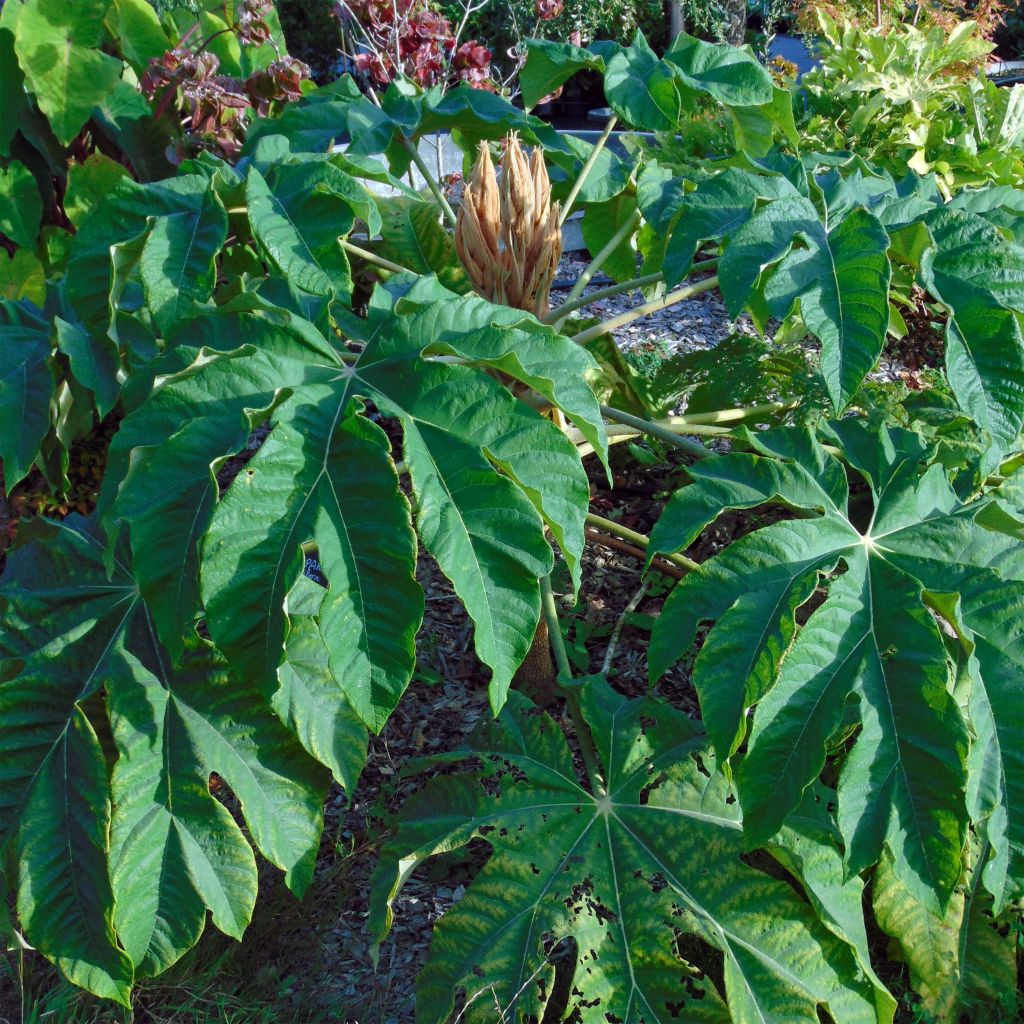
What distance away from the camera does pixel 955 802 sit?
147 centimetres

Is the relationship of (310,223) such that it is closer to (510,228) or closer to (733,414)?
(510,228)

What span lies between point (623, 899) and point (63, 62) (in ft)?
10.4

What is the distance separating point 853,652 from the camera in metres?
1.59

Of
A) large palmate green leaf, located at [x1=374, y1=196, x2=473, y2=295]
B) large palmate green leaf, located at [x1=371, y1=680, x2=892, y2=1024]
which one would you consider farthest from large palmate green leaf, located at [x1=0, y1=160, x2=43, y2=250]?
large palmate green leaf, located at [x1=371, y1=680, x2=892, y2=1024]

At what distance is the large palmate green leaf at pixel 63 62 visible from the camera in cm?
347

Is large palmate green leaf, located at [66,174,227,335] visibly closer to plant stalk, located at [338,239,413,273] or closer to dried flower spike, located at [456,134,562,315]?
plant stalk, located at [338,239,413,273]

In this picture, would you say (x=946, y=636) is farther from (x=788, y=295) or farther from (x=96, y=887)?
(x=96, y=887)

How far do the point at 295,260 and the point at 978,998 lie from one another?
1.78 meters

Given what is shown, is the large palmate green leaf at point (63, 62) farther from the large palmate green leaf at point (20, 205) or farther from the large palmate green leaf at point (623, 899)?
the large palmate green leaf at point (623, 899)

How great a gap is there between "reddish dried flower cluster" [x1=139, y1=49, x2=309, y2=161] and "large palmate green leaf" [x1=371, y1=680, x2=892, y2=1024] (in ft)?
7.53

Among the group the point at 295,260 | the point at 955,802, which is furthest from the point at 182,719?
the point at 955,802

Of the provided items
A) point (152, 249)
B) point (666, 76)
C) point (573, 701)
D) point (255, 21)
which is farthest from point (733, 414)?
point (255, 21)

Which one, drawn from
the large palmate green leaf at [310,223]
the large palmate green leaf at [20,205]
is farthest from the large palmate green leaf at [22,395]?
the large palmate green leaf at [20,205]

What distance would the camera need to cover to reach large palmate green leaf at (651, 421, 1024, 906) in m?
1.49
